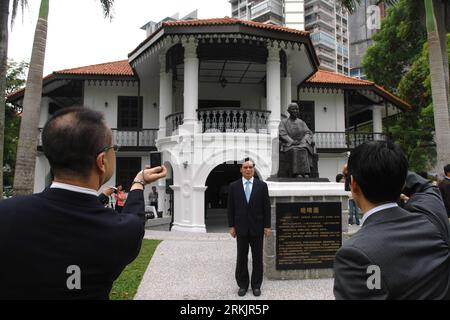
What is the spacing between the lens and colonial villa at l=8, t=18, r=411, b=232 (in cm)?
1328

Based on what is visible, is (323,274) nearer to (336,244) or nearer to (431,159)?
(336,244)

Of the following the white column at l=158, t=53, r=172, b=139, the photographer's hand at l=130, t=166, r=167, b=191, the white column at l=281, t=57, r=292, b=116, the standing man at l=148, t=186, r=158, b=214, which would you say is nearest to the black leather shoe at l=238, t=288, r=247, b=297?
the photographer's hand at l=130, t=166, r=167, b=191

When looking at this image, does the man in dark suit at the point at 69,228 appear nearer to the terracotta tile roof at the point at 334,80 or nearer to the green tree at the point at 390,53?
the terracotta tile roof at the point at 334,80

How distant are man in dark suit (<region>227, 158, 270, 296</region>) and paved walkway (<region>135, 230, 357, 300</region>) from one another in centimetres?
29

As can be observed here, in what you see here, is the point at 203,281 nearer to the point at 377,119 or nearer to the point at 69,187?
the point at 69,187

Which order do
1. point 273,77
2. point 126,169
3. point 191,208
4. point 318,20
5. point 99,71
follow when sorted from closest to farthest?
point 191,208 < point 273,77 < point 99,71 < point 126,169 < point 318,20

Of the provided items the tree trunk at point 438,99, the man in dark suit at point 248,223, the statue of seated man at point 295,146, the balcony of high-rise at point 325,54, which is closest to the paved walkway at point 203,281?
the man in dark suit at point 248,223

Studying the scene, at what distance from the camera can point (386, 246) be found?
138 centimetres

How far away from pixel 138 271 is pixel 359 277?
5928 millimetres

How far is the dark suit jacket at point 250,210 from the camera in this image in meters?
5.29

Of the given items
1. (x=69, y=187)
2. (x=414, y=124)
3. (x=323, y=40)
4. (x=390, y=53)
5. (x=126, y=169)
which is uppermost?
(x=323, y=40)

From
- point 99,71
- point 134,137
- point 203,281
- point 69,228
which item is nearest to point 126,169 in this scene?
point 134,137

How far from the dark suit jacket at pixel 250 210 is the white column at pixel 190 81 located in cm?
845

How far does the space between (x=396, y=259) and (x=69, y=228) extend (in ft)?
4.26
